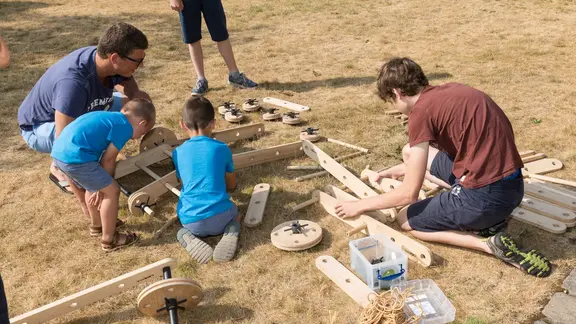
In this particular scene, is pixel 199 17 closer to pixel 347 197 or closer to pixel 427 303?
pixel 347 197

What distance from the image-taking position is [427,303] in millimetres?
3449

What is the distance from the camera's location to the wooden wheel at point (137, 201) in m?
4.64

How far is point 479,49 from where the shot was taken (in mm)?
9211

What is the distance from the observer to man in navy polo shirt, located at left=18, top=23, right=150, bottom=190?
4.64 m

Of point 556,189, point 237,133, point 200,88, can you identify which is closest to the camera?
point 556,189

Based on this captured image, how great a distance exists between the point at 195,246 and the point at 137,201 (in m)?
0.85

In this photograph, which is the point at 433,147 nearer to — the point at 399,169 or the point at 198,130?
the point at 399,169

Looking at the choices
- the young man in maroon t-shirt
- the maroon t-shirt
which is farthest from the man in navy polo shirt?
the maroon t-shirt

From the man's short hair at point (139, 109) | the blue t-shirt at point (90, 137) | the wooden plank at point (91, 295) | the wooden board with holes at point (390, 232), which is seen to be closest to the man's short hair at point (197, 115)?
the man's short hair at point (139, 109)

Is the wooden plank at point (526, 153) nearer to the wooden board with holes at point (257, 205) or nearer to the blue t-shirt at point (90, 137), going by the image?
the wooden board with holes at point (257, 205)

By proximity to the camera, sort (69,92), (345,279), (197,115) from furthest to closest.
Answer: (69,92), (197,115), (345,279)

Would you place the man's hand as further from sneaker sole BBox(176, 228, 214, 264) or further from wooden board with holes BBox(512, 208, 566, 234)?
wooden board with holes BBox(512, 208, 566, 234)

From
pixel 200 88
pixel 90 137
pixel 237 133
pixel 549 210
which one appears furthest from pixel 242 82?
pixel 549 210

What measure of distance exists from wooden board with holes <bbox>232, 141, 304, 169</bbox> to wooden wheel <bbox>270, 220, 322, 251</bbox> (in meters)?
1.33
